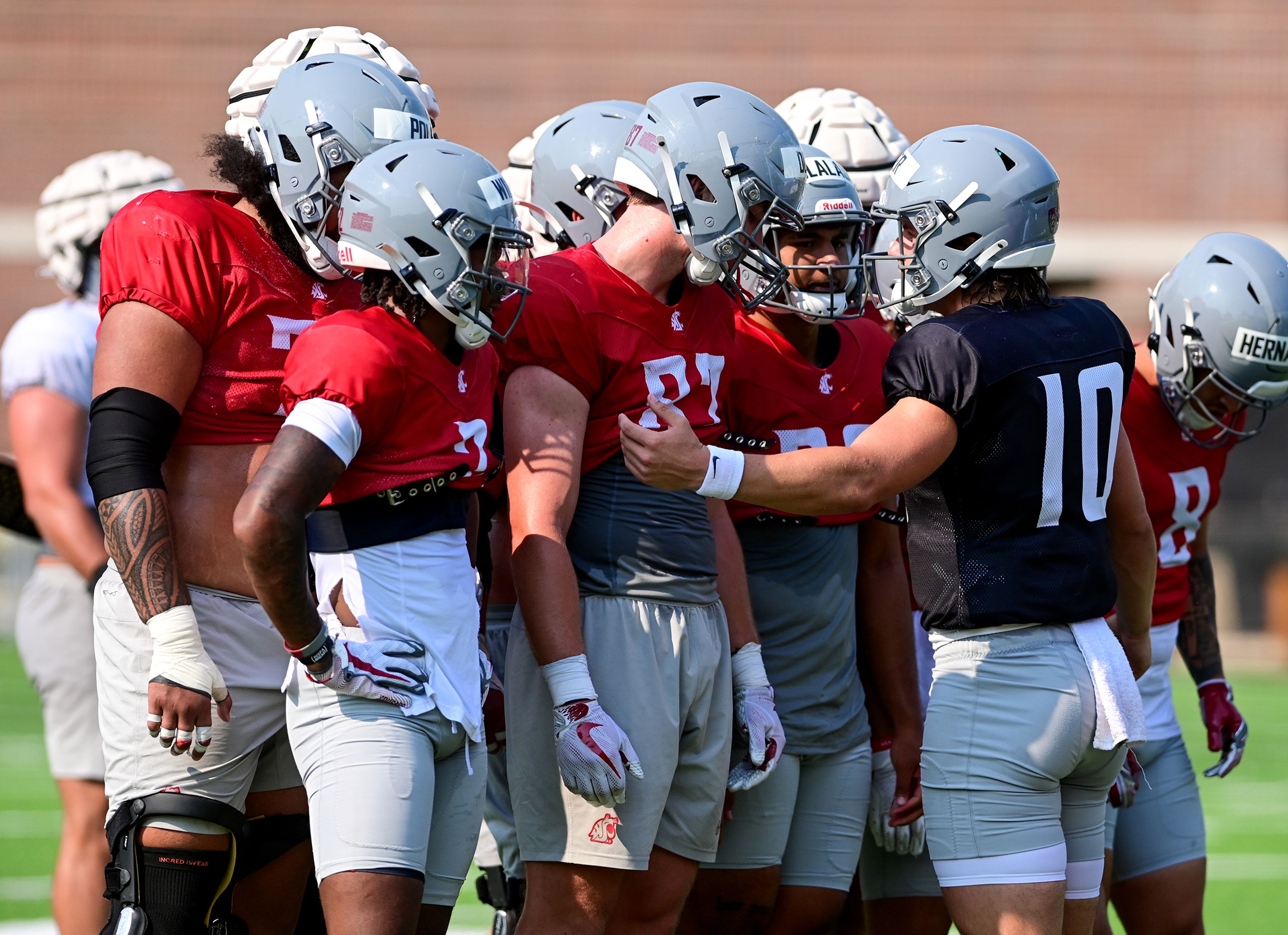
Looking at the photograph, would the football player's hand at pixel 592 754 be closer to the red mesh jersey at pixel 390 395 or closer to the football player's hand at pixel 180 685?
the red mesh jersey at pixel 390 395

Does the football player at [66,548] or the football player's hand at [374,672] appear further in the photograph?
the football player at [66,548]

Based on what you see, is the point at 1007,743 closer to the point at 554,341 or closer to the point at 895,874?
the point at 895,874

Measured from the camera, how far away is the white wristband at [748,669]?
3707mm

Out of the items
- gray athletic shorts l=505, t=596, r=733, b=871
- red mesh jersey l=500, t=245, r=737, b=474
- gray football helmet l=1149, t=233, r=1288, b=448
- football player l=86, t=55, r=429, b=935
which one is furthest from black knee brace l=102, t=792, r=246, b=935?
gray football helmet l=1149, t=233, r=1288, b=448

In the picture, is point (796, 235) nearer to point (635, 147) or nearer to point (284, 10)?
point (635, 147)

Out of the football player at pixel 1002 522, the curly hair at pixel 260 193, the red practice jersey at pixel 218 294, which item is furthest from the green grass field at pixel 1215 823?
the curly hair at pixel 260 193

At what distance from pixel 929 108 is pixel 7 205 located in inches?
517

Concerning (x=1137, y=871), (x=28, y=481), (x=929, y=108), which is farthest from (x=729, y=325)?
(x=929, y=108)

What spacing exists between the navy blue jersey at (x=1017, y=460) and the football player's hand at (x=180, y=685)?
59.6 inches

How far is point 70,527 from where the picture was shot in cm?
481

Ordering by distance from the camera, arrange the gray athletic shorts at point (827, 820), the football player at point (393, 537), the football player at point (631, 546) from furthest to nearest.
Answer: the gray athletic shorts at point (827, 820), the football player at point (631, 546), the football player at point (393, 537)

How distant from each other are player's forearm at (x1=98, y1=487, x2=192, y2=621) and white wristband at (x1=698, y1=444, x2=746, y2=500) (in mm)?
1079

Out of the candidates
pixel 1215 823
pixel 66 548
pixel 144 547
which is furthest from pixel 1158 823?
pixel 1215 823

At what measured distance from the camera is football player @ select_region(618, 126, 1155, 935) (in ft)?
10.7
